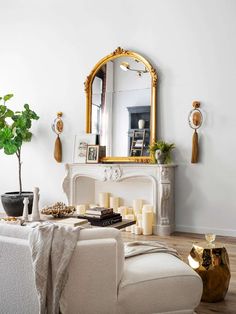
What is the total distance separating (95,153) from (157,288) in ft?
11.0

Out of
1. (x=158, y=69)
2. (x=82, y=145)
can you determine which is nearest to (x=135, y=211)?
(x=82, y=145)

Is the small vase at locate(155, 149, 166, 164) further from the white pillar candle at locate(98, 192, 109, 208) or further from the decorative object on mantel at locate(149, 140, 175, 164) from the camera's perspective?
the white pillar candle at locate(98, 192, 109, 208)

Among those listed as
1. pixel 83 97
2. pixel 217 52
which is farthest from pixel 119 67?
pixel 217 52

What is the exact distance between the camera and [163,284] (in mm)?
1884

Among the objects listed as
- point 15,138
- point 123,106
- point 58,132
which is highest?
point 123,106

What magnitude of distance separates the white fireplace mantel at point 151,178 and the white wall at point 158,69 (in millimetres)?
271

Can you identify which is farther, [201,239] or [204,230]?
[204,230]

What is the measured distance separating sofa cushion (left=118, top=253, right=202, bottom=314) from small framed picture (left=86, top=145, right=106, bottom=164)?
3098mm

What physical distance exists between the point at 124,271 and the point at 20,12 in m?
5.42

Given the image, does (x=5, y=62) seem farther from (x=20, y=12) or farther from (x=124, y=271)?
(x=124, y=271)

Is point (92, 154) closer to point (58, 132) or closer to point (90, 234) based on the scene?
point (58, 132)

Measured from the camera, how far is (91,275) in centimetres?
170

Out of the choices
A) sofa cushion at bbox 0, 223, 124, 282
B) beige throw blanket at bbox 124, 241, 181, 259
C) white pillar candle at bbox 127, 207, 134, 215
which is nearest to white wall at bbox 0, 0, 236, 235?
white pillar candle at bbox 127, 207, 134, 215

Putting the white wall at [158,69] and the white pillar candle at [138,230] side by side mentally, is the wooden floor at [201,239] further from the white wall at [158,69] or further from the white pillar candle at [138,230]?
the white wall at [158,69]
